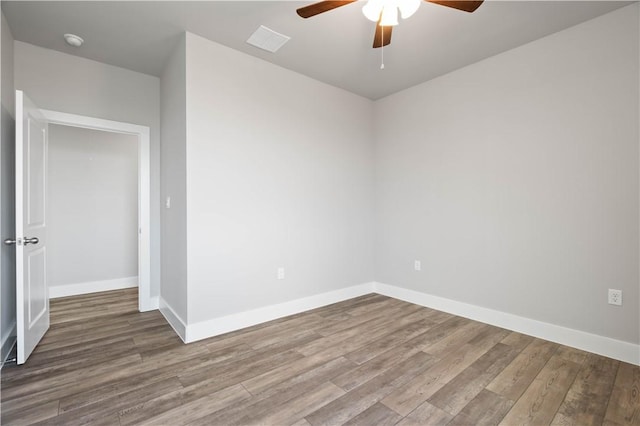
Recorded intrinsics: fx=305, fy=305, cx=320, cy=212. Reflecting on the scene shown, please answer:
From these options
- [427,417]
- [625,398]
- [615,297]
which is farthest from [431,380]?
[615,297]

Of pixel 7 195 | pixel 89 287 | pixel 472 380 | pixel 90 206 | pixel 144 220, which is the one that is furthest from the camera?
pixel 90 206

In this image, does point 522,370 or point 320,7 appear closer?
point 320,7

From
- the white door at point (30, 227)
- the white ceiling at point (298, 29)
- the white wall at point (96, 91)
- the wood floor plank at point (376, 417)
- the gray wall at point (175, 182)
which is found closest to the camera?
the wood floor plank at point (376, 417)

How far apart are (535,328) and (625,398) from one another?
933 mm

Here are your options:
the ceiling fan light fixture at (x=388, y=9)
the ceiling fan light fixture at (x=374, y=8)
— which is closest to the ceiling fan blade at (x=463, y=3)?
the ceiling fan light fixture at (x=388, y=9)

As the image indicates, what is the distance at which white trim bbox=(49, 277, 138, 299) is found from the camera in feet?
13.3

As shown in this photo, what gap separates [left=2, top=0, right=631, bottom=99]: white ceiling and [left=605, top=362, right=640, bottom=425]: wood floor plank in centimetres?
A: 272

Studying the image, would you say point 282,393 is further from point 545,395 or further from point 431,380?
point 545,395

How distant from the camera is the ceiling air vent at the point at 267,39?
A: 8.78 ft

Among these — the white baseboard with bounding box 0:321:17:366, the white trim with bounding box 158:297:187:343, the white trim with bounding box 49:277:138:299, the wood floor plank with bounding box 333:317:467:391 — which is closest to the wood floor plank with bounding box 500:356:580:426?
the wood floor plank with bounding box 333:317:467:391

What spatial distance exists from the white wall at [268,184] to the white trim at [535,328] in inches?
37.0

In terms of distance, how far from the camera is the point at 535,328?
281cm

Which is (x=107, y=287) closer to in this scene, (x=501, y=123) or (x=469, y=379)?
(x=469, y=379)

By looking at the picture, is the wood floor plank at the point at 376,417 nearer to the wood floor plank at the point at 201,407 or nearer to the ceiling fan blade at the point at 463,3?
the wood floor plank at the point at 201,407
